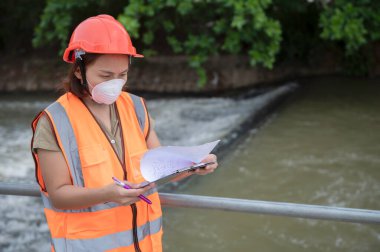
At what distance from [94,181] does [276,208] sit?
60 centimetres

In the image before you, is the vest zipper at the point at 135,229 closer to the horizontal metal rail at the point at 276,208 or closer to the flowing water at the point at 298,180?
the horizontal metal rail at the point at 276,208

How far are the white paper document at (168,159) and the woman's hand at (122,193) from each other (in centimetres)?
4

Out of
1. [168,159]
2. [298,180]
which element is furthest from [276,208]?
[298,180]

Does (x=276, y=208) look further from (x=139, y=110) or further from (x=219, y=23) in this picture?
(x=219, y=23)

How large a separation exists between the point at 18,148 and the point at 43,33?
2321 mm

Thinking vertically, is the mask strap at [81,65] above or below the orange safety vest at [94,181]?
above

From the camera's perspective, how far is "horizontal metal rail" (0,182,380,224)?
5.43 ft

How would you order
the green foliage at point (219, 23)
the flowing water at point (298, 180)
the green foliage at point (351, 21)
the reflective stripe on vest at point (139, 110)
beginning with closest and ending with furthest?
the reflective stripe on vest at point (139, 110) < the flowing water at point (298, 180) < the green foliage at point (219, 23) < the green foliage at point (351, 21)

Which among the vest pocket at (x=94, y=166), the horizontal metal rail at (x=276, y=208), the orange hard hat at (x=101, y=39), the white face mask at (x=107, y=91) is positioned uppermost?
the orange hard hat at (x=101, y=39)

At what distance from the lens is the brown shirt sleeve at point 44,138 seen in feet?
4.86

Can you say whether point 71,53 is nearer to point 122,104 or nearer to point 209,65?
point 122,104

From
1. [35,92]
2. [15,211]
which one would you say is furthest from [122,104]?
[35,92]

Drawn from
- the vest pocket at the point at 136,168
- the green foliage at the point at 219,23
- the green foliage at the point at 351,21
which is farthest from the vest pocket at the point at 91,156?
the green foliage at the point at 351,21

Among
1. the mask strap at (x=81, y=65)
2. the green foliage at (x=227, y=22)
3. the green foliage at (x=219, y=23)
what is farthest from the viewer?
the green foliage at (x=227, y=22)
